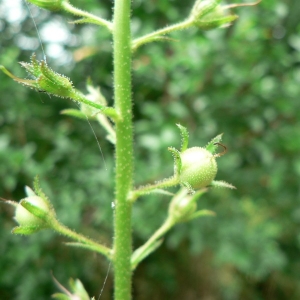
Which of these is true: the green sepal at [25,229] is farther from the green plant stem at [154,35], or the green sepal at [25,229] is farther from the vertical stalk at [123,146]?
the green plant stem at [154,35]

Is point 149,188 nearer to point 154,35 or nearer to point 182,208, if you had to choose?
point 182,208

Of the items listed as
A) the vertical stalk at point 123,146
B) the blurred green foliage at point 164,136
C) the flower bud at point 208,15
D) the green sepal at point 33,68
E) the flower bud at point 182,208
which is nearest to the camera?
the green sepal at point 33,68

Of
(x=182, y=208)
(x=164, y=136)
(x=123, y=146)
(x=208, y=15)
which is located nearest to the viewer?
(x=123, y=146)

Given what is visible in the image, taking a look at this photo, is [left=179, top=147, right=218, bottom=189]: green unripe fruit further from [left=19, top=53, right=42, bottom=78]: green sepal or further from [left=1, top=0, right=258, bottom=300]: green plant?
[left=19, top=53, right=42, bottom=78]: green sepal

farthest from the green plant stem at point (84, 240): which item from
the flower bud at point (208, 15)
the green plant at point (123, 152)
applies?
the flower bud at point (208, 15)

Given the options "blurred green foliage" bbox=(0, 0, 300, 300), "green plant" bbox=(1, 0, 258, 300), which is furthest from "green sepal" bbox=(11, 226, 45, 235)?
"blurred green foliage" bbox=(0, 0, 300, 300)

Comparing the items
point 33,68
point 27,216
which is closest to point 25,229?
point 27,216

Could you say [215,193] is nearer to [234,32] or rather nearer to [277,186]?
[277,186]

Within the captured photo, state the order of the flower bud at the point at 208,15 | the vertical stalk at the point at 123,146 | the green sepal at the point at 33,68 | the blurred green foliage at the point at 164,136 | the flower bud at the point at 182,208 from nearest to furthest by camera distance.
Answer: the green sepal at the point at 33,68 < the vertical stalk at the point at 123,146 < the flower bud at the point at 208,15 < the flower bud at the point at 182,208 < the blurred green foliage at the point at 164,136
